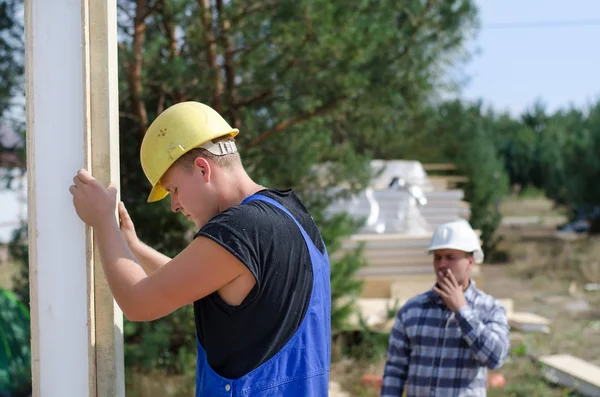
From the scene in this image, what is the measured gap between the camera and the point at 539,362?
316 inches

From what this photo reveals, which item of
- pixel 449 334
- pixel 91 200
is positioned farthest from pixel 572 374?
pixel 91 200

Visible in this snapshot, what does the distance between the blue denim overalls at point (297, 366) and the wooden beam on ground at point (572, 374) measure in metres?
5.90

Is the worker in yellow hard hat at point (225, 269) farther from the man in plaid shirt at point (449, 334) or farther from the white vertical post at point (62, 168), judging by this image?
the man in plaid shirt at point (449, 334)

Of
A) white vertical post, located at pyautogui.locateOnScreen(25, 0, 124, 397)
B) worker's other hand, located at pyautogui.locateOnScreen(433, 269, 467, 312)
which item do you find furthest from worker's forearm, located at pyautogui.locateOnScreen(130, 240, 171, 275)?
worker's other hand, located at pyautogui.locateOnScreen(433, 269, 467, 312)

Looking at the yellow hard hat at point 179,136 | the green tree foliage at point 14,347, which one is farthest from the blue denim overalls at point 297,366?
the green tree foliage at point 14,347

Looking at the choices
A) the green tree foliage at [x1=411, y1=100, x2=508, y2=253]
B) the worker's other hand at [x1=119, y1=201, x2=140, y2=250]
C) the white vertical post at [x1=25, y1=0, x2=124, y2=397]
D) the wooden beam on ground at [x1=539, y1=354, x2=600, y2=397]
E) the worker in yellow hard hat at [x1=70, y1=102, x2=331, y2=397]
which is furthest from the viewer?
the green tree foliage at [x1=411, y1=100, x2=508, y2=253]

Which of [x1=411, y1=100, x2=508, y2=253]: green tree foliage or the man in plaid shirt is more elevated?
[x1=411, y1=100, x2=508, y2=253]: green tree foliage

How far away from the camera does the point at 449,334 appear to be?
3.35m

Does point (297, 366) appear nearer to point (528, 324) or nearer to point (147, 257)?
point (147, 257)

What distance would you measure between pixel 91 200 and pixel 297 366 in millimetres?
654

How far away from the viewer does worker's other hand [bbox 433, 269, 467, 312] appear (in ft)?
10.7

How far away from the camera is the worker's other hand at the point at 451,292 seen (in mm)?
3270

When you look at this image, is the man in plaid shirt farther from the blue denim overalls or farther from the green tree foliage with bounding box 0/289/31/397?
the green tree foliage with bounding box 0/289/31/397

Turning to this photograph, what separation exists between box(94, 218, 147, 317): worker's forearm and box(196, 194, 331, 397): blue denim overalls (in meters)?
0.28
